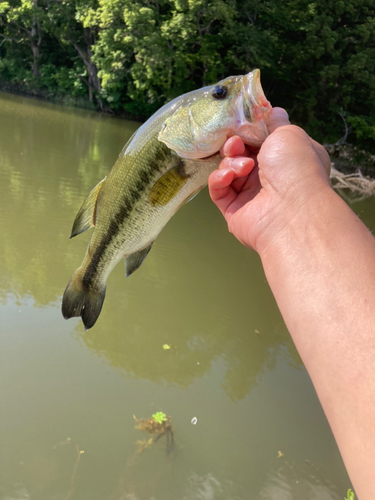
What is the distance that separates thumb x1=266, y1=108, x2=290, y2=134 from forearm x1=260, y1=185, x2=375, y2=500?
0.47 metres

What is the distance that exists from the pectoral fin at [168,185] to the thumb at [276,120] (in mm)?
443

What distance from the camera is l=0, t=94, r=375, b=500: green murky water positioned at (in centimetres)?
271

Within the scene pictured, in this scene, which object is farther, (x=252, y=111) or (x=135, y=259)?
(x=135, y=259)

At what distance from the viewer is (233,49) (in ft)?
74.8

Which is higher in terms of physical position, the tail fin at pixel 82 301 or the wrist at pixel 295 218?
the wrist at pixel 295 218

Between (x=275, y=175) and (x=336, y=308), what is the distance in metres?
0.73

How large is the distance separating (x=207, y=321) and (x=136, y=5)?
815 inches

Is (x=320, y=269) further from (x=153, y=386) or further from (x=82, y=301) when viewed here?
(x=153, y=386)

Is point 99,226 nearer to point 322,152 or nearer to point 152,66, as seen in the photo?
point 322,152

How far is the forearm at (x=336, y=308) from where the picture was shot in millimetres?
911

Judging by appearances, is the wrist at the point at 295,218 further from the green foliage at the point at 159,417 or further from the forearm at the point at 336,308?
the green foliage at the point at 159,417

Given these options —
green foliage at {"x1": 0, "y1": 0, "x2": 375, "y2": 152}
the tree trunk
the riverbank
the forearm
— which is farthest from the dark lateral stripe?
the tree trunk

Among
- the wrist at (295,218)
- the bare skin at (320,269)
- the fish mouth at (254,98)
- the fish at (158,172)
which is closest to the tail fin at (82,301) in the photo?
the fish at (158,172)

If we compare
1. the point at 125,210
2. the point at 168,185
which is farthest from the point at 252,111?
the point at 125,210
